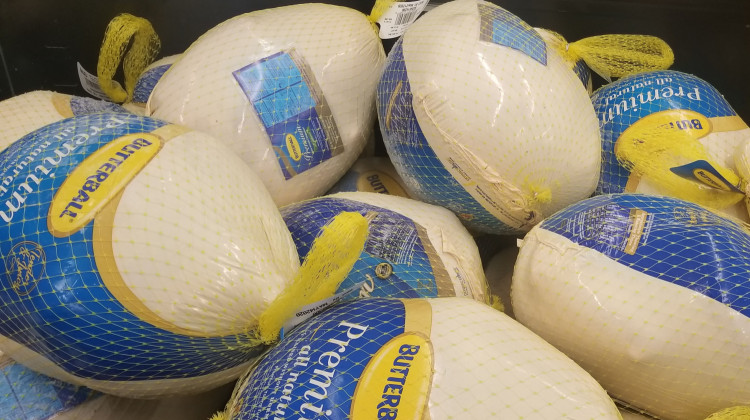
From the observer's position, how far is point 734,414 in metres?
1.00

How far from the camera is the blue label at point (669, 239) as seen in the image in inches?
42.9

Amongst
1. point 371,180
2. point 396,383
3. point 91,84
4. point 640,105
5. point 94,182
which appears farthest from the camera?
point 91,84

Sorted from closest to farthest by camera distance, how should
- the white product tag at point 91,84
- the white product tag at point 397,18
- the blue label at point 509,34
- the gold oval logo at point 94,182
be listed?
1. the gold oval logo at point 94,182
2. the blue label at point 509,34
3. the white product tag at point 397,18
4. the white product tag at point 91,84

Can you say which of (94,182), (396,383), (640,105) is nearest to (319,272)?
(396,383)

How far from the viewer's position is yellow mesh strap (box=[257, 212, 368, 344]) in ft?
3.47

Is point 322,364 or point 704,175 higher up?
point 704,175

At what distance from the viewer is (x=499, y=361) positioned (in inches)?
39.1

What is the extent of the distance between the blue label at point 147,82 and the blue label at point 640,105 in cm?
120

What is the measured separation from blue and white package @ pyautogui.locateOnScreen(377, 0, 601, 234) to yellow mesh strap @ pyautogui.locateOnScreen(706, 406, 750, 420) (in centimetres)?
54

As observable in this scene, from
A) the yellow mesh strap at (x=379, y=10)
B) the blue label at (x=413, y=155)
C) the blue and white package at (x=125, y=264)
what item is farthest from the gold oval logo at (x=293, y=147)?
the yellow mesh strap at (x=379, y=10)

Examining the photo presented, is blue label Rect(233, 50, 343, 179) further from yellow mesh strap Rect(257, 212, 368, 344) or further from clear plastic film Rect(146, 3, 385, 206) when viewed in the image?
yellow mesh strap Rect(257, 212, 368, 344)

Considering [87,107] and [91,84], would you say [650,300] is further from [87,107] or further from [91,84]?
[91,84]

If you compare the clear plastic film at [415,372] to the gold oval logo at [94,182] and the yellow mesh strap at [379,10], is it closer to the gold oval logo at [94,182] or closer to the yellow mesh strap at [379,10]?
the gold oval logo at [94,182]

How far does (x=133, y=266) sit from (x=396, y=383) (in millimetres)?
456
